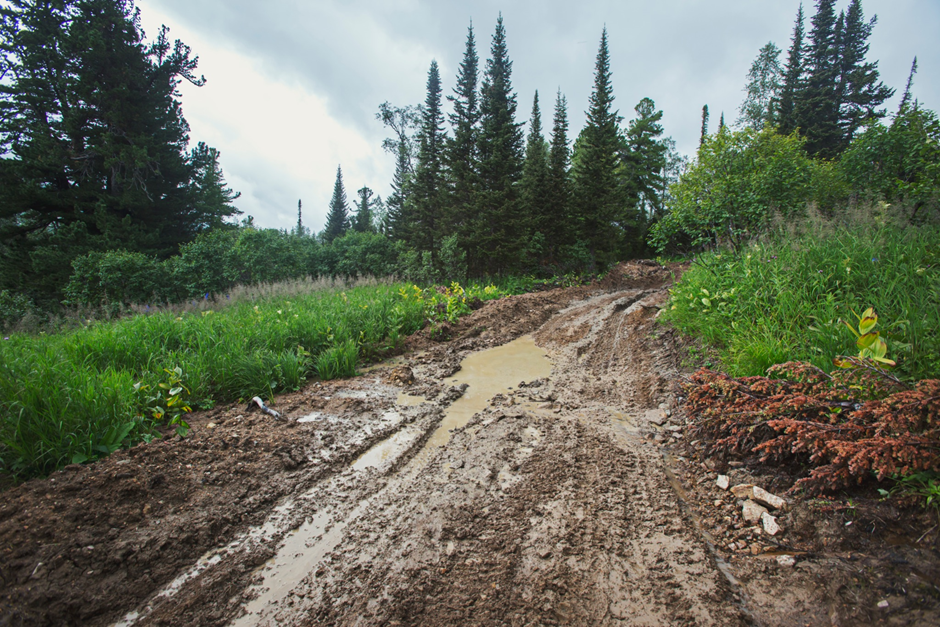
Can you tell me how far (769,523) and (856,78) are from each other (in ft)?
130

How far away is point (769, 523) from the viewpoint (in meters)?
1.85

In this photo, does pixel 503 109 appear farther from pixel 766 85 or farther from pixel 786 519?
pixel 766 85

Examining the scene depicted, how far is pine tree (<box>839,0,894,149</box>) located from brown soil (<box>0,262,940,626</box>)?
35143mm

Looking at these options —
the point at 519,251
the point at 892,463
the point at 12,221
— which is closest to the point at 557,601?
the point at 892,463

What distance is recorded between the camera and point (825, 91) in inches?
1008

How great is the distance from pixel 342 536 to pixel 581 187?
20.6 metres

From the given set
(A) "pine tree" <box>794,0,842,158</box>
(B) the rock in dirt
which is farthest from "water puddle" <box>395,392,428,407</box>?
(A) "pine tree" <box>794,0,842,158</box>

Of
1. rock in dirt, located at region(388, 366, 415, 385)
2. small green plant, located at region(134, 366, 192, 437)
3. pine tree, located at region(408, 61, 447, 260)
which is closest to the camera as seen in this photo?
small green plant, located at region(134, 366, 192, 437)

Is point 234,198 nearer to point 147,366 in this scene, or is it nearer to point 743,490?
point 147,366

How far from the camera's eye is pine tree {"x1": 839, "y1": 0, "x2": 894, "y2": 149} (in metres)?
25.0

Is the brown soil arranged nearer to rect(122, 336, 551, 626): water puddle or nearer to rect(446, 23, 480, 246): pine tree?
rect(122, 336, 551, 626): water puddle

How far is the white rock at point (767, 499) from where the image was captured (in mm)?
1914

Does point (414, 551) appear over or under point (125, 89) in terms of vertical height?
under

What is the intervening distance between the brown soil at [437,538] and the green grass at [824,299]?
3.33ft
